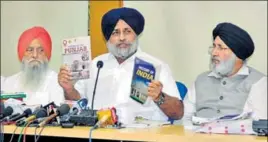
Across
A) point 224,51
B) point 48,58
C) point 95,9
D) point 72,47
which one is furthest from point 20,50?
point 224,51

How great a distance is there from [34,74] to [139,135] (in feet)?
4.71

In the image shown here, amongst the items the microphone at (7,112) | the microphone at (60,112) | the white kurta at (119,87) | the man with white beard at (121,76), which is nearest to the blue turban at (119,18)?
the man with white beard at (121,76)

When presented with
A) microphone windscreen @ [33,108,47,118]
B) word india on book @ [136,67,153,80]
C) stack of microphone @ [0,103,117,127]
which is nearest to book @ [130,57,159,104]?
word india on book @ [136,67,153,80]

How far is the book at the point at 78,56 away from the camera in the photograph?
2350 millimetres

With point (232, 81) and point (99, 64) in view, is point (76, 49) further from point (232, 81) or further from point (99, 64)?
point (232, 81)

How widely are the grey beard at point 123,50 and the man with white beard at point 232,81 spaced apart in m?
0.51

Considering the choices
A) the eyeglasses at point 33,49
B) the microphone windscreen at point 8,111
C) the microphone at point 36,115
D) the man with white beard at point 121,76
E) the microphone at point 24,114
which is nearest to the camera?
the microphone at point 36,115

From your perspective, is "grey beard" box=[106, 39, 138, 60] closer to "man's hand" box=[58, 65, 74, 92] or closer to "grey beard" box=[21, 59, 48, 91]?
"man's hand" box=[58, 65, 74, 92]

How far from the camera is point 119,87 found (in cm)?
269

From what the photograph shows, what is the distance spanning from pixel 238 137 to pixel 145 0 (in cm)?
188

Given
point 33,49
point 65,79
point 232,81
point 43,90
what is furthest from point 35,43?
point 232,81

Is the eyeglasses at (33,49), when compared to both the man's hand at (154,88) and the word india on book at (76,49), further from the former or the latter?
the man's hand at (154,88)

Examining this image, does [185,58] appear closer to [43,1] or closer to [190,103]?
[190,103]

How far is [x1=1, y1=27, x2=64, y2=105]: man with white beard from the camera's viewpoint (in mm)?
2920
